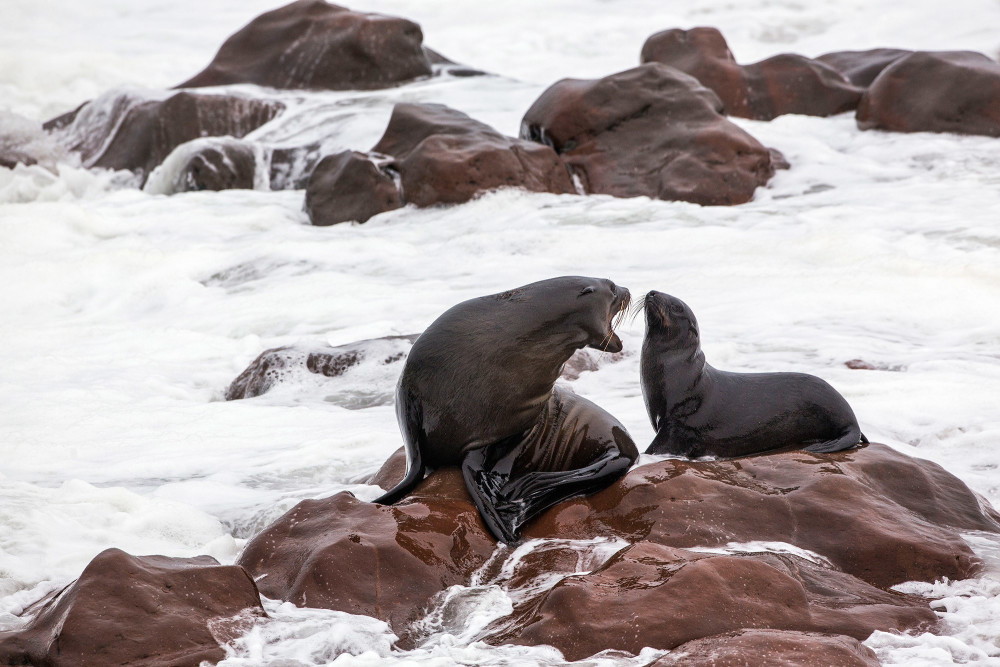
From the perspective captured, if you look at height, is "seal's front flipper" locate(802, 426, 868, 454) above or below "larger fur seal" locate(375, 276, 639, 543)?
below

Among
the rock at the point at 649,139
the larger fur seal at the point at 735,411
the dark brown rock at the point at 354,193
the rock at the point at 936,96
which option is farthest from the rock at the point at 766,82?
the larger fur seal at the point at 735,411

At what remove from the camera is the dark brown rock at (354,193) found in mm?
12633

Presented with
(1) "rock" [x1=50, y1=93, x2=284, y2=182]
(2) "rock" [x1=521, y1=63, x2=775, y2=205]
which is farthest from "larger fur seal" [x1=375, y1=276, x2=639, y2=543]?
(1) "rock" [x1=50, y1=93, x2=284, y2=182]

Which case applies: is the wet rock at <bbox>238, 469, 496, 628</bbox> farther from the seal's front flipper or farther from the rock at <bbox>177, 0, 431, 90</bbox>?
the rock at <bbox>177, 0, 431, 90</bbox>

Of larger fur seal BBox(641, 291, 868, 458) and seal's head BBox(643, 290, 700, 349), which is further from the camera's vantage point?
seal's head BBox(643, 290, 700, 349)

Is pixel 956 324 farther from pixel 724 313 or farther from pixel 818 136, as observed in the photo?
pixel 818 136

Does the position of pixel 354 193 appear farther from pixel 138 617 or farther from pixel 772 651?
pixel 772 651

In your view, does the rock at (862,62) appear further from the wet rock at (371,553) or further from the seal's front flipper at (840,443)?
the wet rock at (371,553)

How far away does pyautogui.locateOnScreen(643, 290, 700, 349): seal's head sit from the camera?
5586 millimetres

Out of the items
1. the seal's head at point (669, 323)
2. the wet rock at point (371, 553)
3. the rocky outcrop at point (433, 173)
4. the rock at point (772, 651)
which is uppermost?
the seal's head at point (669, 323)

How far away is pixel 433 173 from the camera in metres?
12.5

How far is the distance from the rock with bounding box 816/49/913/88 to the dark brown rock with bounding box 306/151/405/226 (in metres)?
7.95

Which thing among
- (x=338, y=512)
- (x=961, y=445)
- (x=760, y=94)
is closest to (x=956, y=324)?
(x=961, y=445)

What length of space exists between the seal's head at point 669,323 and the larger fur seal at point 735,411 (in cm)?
3
